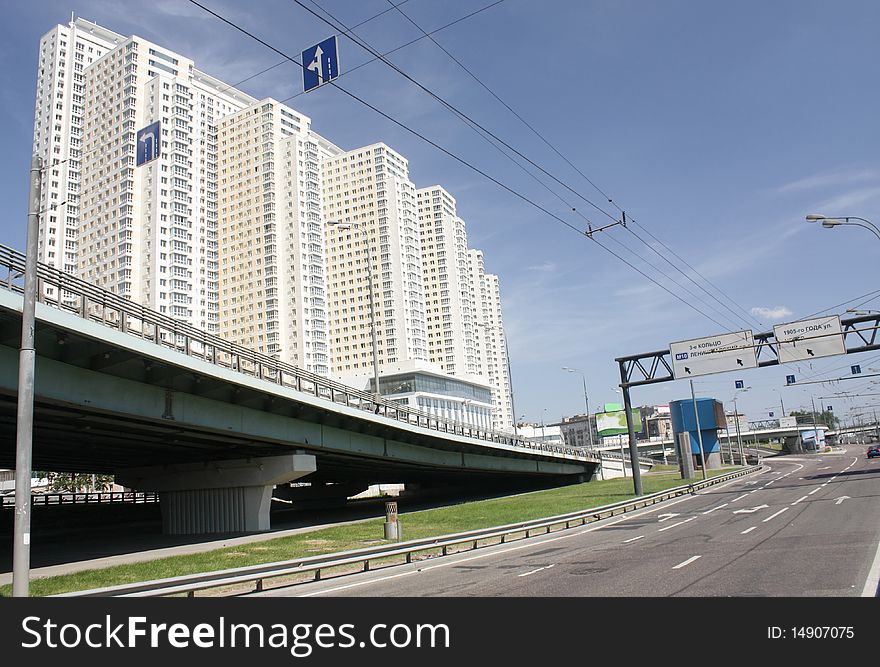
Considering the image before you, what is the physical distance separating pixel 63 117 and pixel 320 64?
138384 millimetres

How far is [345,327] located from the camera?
493ft

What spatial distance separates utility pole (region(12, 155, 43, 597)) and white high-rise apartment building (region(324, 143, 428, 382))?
126m

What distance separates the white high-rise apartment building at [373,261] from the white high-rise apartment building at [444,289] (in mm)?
14333

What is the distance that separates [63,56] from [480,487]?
121m

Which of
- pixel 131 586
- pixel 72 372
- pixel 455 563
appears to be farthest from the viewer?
pixel 72 372

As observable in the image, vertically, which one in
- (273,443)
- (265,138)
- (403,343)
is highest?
(265,138)

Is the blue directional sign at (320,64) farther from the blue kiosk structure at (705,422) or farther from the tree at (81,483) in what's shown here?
the tree at (81,483)

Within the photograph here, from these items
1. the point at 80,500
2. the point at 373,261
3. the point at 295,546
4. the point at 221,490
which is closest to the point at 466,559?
the point at 295,546

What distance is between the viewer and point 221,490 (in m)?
33.8

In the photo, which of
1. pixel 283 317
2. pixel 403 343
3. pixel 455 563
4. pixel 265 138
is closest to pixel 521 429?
pixel 403 343

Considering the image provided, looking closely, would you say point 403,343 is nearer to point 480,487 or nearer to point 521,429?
point 521,429

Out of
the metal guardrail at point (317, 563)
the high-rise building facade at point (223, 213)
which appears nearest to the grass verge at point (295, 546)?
the metal guardrail at point (317, 563)

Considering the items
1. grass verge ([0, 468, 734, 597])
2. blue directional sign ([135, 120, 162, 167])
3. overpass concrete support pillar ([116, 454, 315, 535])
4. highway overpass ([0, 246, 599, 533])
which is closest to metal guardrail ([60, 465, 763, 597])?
grass verge ([0, 468, 734, 597])

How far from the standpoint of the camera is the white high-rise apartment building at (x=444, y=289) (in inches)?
6437
